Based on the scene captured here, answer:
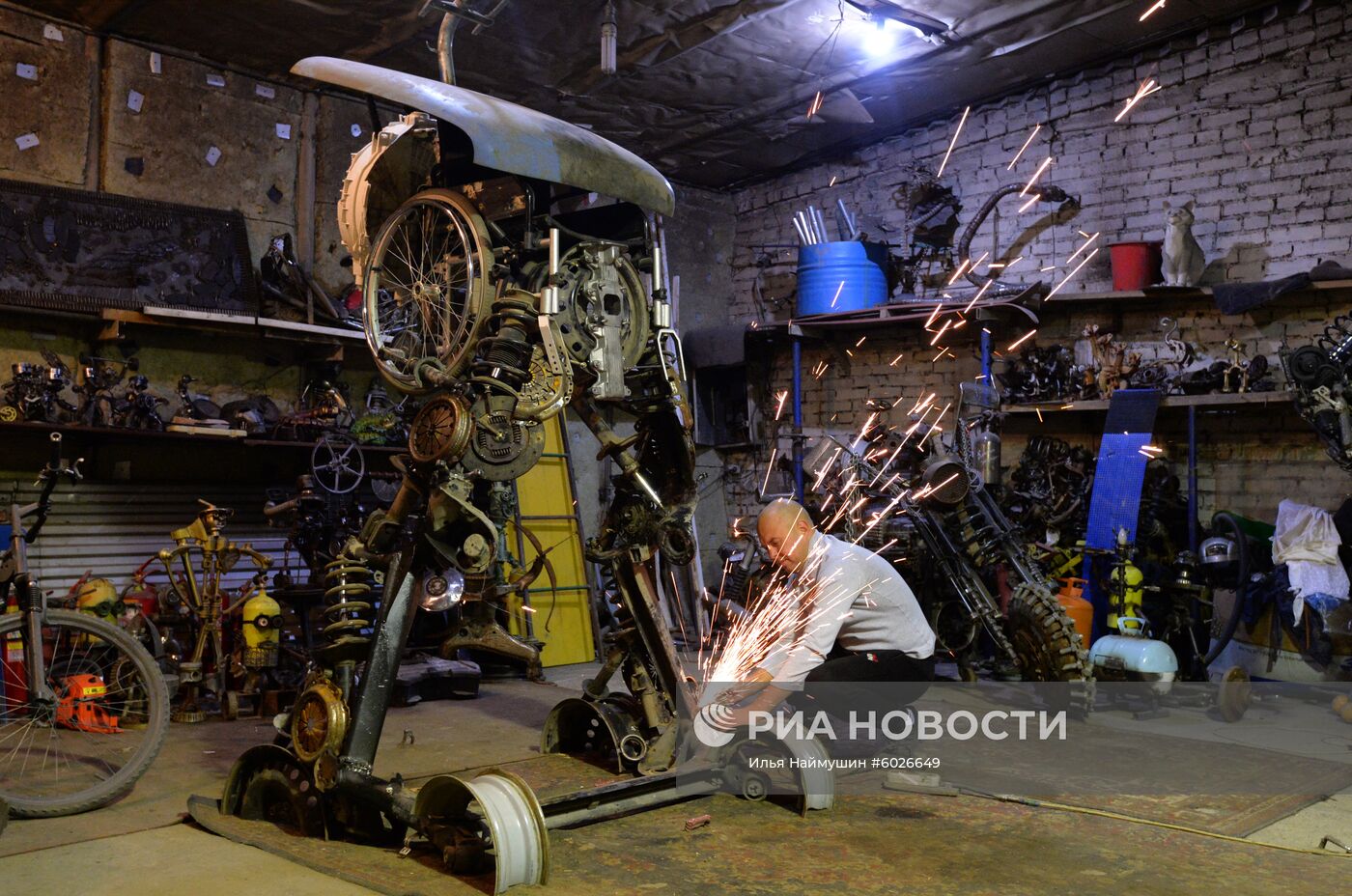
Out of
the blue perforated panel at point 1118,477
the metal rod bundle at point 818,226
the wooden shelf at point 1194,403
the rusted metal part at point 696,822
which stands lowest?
the rusted metal part at point 696,822

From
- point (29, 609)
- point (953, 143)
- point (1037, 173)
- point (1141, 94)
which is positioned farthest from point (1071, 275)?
point (29, 609)

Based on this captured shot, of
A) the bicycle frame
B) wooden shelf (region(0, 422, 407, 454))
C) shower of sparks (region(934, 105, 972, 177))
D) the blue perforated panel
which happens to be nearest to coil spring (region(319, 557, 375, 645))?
the bicycle frame

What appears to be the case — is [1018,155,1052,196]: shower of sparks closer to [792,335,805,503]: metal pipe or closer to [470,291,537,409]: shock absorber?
[792,335,805,503]: metal pipe

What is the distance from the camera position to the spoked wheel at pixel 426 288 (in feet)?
13.6

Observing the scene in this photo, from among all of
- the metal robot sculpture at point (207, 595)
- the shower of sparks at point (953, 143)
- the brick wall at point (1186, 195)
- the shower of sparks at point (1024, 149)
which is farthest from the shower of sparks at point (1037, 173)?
the metal robot sculpture at point (207, 595)

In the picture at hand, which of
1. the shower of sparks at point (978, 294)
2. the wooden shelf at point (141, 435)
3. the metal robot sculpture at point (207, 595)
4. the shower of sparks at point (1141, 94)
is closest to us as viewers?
the metal robot sculpture at point (207, 595)

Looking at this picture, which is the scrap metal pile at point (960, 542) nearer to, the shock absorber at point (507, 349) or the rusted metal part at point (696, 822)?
the rusted metal part at point (696, 822)

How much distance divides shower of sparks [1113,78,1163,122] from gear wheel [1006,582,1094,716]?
4.02m

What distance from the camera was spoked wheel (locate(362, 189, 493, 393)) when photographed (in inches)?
163

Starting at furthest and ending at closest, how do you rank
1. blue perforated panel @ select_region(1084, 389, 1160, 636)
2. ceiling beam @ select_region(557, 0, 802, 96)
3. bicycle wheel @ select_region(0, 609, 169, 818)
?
1. blue perforated panel @ select_region(1084, 389, 1160, 636)
2. ceiling beam @ select_region(557, 0, 802, 96)
3. bicycle wheel @ select_region(0, 609, 169, 818)

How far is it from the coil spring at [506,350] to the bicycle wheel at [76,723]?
1.92 metres

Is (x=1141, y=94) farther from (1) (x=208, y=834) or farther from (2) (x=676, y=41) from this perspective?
(1) (x=208, y=834)

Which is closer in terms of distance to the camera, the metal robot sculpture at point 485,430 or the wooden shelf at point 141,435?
the metal robot sculpture at point 485,430

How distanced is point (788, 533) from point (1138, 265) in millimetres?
4674
